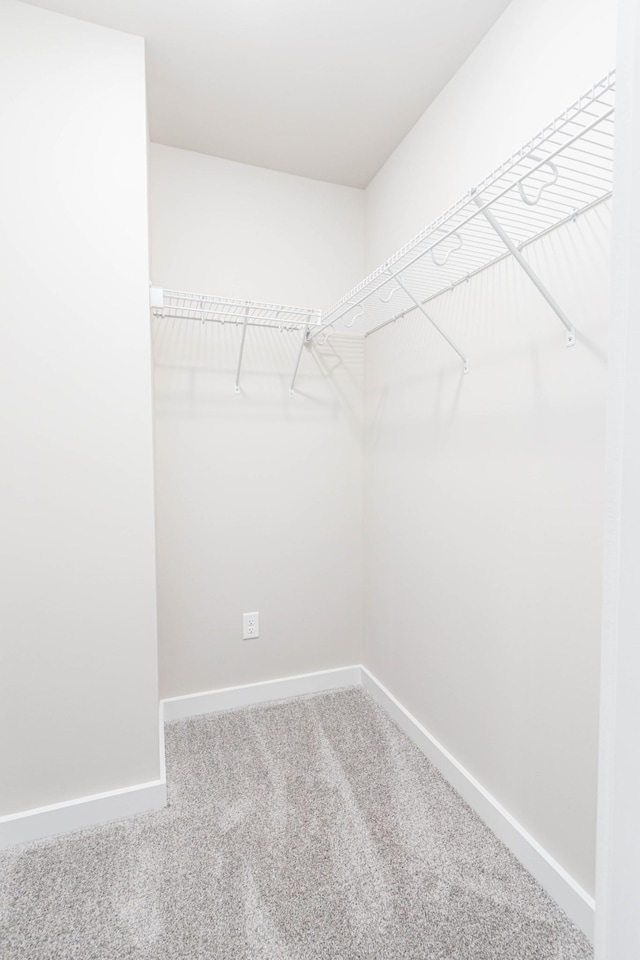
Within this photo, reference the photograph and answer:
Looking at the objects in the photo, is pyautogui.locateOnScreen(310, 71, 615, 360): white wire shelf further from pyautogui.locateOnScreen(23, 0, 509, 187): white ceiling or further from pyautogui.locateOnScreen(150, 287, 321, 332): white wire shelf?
pyautogui.locateOnScreen(23, 0, 509, 187): white ceiling

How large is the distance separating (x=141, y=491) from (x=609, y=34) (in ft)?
5.54

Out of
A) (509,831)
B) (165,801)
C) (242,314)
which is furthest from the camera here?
(242,314)

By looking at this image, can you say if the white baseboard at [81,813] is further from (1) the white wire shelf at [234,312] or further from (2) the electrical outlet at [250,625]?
(1) the white wire shelf at [234,312]

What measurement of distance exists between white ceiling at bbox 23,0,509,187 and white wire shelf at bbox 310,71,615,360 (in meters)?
0.53

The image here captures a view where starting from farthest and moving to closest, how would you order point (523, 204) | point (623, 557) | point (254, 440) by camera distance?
point (254, 440), point (523, 204), point (623, 557)

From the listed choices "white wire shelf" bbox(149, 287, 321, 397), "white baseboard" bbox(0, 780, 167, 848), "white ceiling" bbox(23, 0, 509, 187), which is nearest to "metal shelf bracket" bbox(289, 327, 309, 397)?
"white wire shelf" bbox(149, 287, 321, 397)

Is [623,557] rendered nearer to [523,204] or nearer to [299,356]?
[523,204]

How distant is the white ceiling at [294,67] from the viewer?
4.53 ft

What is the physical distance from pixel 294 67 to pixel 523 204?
0.97m

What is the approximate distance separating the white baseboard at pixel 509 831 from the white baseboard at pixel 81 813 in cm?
97

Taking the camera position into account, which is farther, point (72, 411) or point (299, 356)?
point (299, 356)

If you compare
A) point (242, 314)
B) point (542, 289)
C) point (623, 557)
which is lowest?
point (623, 557)

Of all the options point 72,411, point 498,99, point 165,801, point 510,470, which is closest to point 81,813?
point 165,801

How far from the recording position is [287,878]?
1293 millimetres
